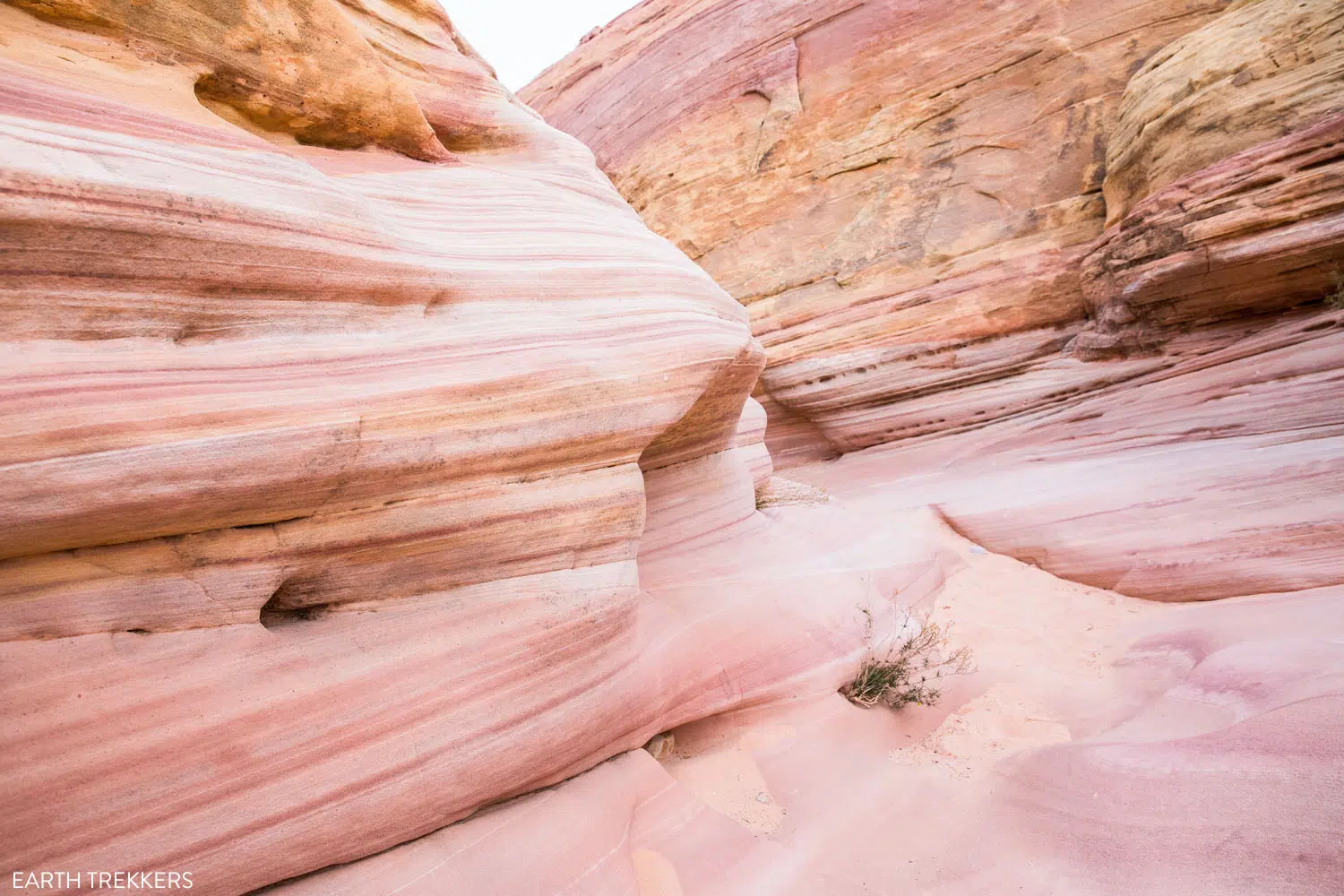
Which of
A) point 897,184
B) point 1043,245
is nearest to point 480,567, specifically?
point 1043,245

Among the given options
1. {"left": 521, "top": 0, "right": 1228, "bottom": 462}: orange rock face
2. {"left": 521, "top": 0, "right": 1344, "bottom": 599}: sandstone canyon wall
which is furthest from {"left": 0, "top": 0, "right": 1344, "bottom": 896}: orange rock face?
{"left": 521, "top": 0, "right": 1228, "bottom": 462}: orange rock face

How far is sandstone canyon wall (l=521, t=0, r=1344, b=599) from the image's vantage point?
703 centimetres

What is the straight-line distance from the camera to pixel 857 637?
16.9ft

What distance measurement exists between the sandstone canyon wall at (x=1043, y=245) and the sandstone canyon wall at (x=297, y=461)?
4.67 meters

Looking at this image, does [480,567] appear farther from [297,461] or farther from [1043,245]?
[1043,245]

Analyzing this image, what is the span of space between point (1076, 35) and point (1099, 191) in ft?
10.3

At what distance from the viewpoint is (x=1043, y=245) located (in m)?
11.6

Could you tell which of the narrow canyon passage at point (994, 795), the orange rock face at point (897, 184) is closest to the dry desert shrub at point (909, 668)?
the narrow canyon passage at point (994, 795)

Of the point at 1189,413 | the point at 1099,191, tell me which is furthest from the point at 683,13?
the point at 1189,413

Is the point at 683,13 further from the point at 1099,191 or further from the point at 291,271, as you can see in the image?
the point at 291,271

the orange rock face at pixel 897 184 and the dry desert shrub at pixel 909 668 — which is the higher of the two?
the orange rock face at pixel 897 184

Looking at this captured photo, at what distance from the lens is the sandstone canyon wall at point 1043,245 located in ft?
23.1

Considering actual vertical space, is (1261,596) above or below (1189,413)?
below

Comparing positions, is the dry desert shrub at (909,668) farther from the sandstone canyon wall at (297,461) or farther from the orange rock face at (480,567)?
the sandstone canyon wall at (297,461)
